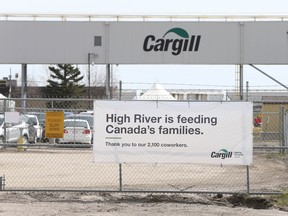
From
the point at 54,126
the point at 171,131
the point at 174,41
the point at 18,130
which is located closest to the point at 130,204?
the point at 171,131

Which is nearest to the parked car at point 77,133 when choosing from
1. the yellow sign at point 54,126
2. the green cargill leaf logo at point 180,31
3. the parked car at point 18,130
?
the parked car at point 18,130

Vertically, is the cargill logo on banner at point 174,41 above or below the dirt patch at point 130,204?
above

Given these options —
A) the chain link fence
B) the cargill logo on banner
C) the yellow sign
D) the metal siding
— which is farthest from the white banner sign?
the cargill logo on banner

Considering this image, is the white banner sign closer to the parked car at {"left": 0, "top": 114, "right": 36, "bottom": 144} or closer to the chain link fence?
the chain link fence

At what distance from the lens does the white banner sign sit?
1268cm

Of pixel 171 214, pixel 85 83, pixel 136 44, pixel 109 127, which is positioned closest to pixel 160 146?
pixel 109 127

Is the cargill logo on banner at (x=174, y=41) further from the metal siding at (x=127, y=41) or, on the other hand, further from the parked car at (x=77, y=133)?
the parked car at (x=77, y=133)

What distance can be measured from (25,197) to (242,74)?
23.8 meters

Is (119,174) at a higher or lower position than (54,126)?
lower

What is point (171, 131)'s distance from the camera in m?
12.7

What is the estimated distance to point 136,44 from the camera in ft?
115

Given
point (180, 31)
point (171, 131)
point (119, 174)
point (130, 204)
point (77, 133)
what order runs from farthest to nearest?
point (180, 31), point (77, 133), point (119, 174), point (171, 131), point (130, 204)

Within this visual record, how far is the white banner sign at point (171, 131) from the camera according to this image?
12.7 metres

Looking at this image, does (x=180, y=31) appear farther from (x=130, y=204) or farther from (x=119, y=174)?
(x=130, y=204)
